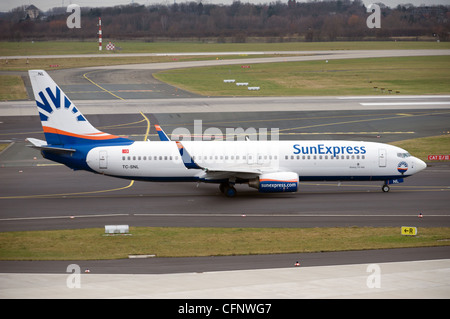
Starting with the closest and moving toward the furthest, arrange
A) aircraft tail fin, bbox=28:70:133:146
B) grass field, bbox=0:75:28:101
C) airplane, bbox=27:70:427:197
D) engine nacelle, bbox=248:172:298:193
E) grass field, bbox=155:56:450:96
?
engine nacelle, bbox=248:172:298:193 → aircraft tail fin, bbox=28:70:133:146 → airplane, bbox=27:70:427:197 → grass field, bbox=0:75:28:101 → grass field, bbox=155:56:450:96

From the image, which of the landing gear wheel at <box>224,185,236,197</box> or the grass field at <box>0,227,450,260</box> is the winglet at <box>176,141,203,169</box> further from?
the grass field at <box>0,227,450,260</box>

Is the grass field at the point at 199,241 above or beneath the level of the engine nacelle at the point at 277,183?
beneath

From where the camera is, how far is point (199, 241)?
118 ft

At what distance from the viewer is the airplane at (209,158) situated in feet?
155

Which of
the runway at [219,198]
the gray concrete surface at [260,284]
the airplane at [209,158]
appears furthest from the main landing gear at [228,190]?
the gray concrete surface at [260,284]

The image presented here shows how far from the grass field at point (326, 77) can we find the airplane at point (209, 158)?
54769 millimetres

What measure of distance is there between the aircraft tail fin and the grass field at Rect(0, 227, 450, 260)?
11297 millimetres

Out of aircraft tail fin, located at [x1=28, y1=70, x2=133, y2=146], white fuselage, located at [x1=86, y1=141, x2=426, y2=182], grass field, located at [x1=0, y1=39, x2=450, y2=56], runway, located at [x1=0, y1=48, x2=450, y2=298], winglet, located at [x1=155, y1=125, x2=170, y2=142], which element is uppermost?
grass field, located at [x1=0, y1=39, x2=450, y2=56]

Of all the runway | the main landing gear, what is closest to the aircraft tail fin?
the runway

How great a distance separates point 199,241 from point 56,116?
17.8 m

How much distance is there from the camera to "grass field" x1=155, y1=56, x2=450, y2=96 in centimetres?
10675

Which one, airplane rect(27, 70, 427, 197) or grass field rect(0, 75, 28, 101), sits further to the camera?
grass field rect(0, 75, 28, 101)

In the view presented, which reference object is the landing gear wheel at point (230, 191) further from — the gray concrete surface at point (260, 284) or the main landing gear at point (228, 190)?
the gray concrete surface at point (260, 284)

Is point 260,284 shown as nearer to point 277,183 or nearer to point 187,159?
point 277,183
